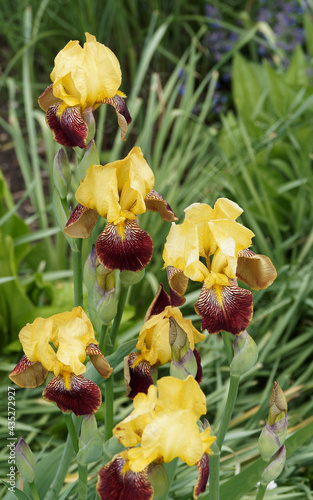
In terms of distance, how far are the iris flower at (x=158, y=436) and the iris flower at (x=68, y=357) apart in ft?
0.37

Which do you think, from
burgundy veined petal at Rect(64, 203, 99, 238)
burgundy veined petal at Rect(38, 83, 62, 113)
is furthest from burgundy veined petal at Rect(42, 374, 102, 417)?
burgundy veined petal at Rect(38, 83, 62, 113)

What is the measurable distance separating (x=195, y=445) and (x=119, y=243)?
31cm

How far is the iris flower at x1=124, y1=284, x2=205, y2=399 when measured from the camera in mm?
834

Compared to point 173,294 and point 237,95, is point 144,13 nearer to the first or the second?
point 237,95

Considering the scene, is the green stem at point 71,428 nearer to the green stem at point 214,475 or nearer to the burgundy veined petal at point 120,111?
the green stem at point 214,475

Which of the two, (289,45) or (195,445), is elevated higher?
(195,445)

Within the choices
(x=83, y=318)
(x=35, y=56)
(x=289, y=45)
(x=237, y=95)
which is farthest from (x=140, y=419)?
(x=35, y=56)

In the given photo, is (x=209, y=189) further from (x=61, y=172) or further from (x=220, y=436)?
(x=220, y=436)

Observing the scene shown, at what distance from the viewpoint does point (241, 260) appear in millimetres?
898

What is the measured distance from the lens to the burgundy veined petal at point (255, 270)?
86 centimetres

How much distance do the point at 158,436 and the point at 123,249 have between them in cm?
28

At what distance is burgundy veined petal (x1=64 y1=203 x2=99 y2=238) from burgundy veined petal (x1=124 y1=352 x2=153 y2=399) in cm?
20

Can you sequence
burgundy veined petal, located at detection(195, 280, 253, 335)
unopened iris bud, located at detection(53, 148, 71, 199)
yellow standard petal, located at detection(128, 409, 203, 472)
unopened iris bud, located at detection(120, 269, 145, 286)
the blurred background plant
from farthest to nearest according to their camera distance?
the blurred background plant < unopened iris bud, located at detection(53, 148, 71, 199) < unopened iris bud, located at detection(120, 269, 145, 286) < burgundy veined petal, located at detection(195, 280, 253, 335) < yellow standard petal, located at detection(128, 409, 203, 472)

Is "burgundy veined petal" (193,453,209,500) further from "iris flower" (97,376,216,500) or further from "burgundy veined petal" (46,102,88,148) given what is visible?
"burgundy veined petal" (46,102,88,148)
